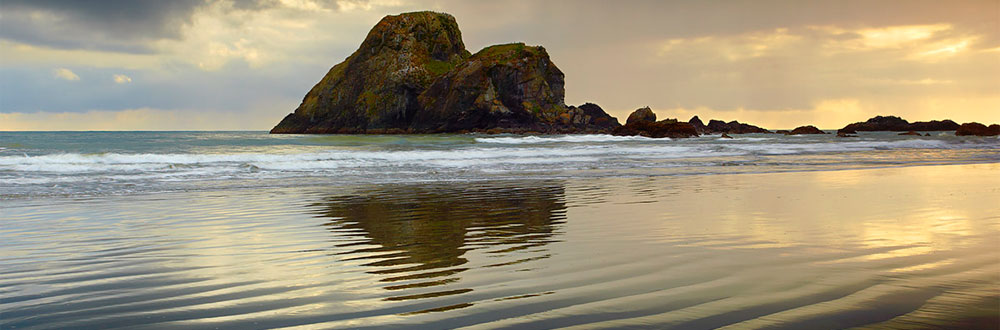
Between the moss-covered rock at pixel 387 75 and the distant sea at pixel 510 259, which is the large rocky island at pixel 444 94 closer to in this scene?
the moss-covered rock at pixel 387 75

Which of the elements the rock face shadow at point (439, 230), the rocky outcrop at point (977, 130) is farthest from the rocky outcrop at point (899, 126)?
the rock face shadow at point (439, 230)

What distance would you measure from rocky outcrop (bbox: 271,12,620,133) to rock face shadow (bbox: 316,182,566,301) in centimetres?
6303

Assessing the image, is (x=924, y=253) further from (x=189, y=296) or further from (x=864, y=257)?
(x=189, y=296)

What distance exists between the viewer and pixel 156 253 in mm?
4574

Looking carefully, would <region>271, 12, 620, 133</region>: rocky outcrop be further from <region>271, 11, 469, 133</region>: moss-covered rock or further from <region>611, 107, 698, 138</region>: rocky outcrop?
<region>611, 107, 698, 138</region>: rocky outcrop

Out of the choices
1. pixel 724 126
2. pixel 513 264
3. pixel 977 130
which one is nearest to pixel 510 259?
pixel 513 264

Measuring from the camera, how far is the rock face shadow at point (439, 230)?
3.73 m

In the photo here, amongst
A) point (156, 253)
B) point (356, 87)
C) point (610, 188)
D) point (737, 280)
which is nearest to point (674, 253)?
point (737, 280)

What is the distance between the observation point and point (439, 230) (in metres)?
5.72

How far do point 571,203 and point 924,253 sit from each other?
428 cm

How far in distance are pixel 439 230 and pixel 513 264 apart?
1.90m

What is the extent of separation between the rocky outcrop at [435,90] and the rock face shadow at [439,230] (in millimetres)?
63033

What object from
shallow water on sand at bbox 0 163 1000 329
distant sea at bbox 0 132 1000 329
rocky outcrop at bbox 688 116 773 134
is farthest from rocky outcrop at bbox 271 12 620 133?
shallow water on sand at bbox 0 163 1000 329

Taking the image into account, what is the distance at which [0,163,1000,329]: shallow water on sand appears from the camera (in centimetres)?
274
